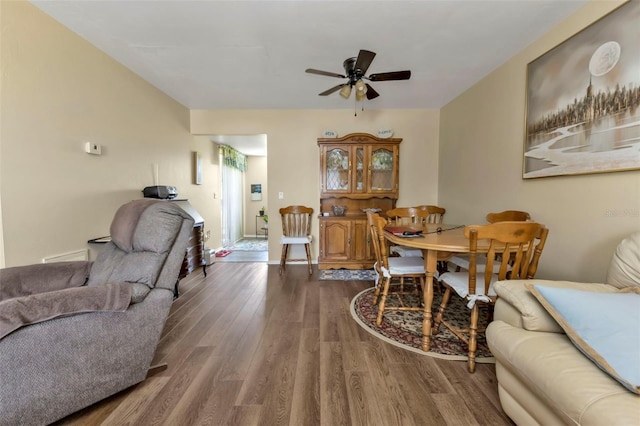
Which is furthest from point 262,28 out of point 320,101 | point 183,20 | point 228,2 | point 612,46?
point 612,46

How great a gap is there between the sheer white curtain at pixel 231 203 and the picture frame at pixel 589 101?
495 centimetres

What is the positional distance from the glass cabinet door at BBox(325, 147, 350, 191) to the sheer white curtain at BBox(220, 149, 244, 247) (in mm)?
2548

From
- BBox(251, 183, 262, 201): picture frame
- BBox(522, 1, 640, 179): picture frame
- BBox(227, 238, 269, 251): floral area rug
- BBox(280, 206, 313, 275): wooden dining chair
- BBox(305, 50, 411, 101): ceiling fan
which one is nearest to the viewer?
BBox(522, 1, 640, 179): picture frame

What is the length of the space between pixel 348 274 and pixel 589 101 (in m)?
2.85

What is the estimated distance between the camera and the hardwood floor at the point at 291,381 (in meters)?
1.30

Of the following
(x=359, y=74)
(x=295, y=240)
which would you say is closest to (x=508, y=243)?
(x=359, y=74)

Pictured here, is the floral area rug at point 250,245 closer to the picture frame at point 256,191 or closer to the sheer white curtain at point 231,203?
the sheer white curtain at point 231,203

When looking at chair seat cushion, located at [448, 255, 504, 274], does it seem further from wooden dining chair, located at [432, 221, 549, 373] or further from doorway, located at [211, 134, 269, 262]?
doorway, located at [211, 134, 269, 262]

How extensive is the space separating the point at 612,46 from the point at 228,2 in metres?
2.56

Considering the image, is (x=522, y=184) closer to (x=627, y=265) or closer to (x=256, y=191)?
(x=627, y=265)

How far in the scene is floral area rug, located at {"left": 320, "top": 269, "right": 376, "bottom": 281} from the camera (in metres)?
3.39

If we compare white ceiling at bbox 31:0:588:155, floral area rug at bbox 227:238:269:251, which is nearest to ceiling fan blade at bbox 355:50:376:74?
→ white ceiling at bbox 31:0:588:155

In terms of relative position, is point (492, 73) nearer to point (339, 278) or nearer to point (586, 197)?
point (586, 197)

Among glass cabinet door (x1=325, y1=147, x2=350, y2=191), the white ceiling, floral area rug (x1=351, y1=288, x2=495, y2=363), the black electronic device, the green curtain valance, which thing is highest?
the white ceiling
